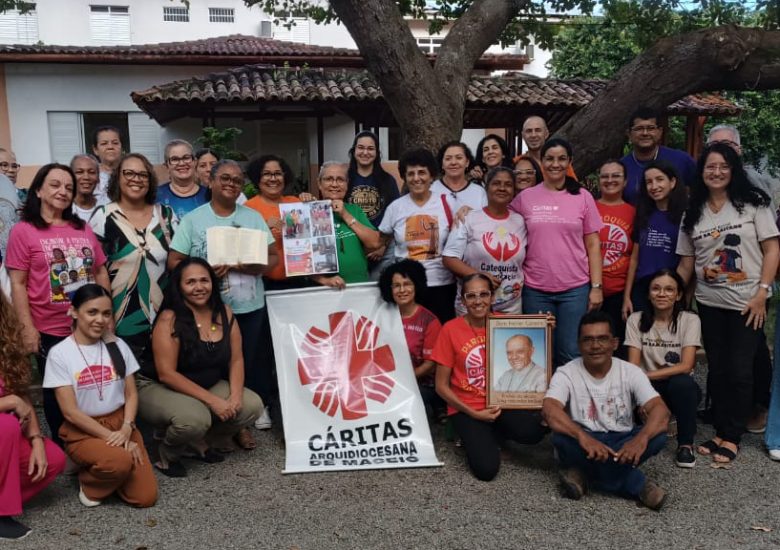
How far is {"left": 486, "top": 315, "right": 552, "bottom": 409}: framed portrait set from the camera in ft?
13.3

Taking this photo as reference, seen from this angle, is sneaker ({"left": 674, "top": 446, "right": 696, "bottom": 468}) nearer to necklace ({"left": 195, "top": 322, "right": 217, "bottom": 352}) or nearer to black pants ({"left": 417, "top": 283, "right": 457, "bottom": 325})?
black pants ({"left": 417, "top": 283, "right": 457, "bottom": 325})

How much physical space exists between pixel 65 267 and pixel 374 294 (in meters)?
1.93

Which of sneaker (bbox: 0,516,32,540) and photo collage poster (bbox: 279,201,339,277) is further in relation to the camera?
photo collage poster (bbox: 279,201,339,277)

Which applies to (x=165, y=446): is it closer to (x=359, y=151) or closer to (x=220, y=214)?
(x=220, y=214)

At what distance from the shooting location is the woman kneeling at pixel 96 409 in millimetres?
3553

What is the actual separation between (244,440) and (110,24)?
28.8 m

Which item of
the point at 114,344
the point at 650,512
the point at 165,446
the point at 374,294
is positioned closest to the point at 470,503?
the point at 650,512

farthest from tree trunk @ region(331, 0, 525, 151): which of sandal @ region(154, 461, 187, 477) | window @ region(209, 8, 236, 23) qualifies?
window @ region(209, 8, 236, 23)

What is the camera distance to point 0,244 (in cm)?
420

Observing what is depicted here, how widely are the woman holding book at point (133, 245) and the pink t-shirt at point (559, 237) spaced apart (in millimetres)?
2387

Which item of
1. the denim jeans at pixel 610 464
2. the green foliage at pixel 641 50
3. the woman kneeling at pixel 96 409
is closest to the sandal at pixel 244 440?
the woman kneeling at pixel 96 409

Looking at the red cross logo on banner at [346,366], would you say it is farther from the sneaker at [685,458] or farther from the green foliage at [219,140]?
the green foliage at [219,140]

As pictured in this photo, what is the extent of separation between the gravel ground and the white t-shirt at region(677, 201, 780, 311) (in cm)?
106

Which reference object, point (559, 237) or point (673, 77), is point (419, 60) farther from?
point (559, 237)
